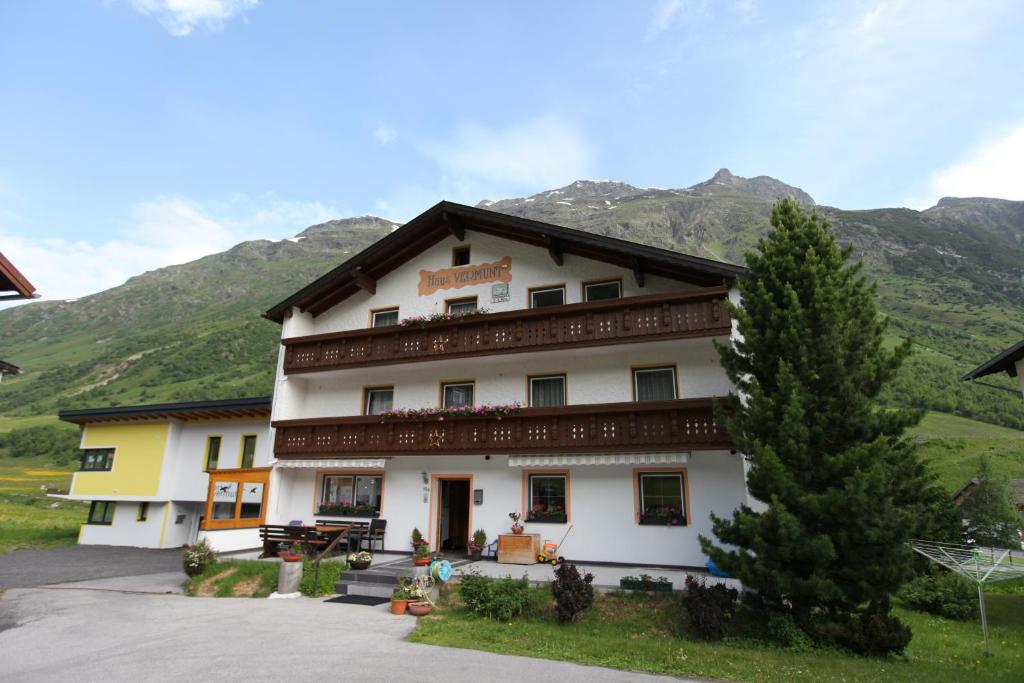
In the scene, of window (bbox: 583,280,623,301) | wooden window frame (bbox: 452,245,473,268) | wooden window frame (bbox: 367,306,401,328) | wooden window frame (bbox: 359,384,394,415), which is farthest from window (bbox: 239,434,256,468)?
window (bbox: 583,280,623,301)

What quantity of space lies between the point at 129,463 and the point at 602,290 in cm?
2251

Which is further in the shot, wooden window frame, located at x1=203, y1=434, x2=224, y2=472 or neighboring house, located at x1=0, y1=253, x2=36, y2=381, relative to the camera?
wooden window frame, located at x1=203, y1=434, x2=224, y2=472

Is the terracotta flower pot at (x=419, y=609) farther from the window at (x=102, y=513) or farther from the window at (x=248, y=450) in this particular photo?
the window at (x=102, y=513)

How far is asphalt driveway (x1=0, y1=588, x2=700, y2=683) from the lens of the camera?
7.94 m

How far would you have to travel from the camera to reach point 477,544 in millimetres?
17141

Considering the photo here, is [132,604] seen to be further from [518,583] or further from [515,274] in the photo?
[515,274]

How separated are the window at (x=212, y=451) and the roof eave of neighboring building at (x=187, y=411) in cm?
97

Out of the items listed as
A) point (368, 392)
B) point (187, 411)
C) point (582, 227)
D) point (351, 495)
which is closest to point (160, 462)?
point (187, 411)

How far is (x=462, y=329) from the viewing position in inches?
733

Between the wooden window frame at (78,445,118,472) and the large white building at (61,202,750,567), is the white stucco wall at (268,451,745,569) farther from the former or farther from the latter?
the wooden window frame at (78,445,118,472)

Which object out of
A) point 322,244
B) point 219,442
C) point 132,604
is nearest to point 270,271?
point 322,244

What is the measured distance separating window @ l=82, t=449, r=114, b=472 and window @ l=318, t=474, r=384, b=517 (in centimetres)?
1271

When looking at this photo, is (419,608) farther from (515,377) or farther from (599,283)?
(599,283)

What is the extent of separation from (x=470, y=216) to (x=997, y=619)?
60.3 ft
